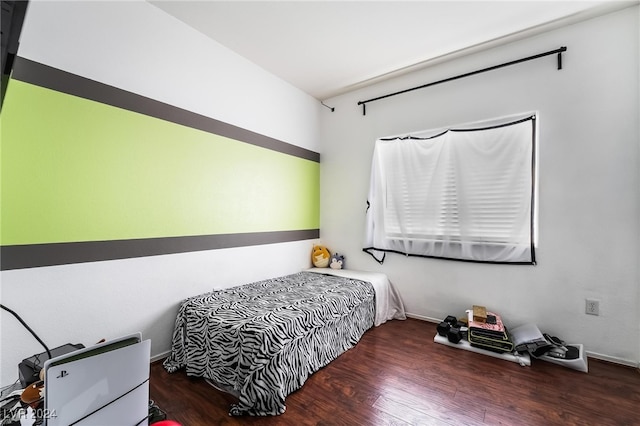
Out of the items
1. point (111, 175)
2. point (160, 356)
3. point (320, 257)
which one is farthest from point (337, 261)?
point (111, 175)

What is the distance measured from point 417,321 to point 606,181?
206 centimetres

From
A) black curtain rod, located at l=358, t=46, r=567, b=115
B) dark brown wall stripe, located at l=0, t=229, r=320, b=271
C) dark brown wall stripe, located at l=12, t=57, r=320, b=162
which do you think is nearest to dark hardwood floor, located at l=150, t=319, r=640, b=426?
dark brown wall stripe, located at l=0, t=229, r=320, b=271

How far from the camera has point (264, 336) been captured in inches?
66.2

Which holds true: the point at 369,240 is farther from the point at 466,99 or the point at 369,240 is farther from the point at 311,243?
the point at 466,99

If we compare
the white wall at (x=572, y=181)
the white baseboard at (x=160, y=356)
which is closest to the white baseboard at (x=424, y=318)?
the white wall at (x=572, y=181)

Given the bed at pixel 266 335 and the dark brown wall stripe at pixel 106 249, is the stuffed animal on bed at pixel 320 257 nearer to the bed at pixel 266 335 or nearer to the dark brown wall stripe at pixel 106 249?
the bed at pixel 266 335

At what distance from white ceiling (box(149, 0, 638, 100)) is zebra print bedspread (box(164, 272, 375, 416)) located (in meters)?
2.32

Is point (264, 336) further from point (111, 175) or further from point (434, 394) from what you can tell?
point (111, 175)

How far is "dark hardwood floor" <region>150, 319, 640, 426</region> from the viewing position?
1552 mm

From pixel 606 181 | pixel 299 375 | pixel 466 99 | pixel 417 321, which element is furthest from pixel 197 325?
pixel 606 181

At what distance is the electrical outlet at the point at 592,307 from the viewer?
2.20 m

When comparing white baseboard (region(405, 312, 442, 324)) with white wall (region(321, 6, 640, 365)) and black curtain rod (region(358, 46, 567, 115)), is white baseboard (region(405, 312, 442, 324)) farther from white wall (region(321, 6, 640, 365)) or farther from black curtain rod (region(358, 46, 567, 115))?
black curtain rod (region(358, 46, 567, 115))

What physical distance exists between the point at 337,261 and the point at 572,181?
243 centimetres

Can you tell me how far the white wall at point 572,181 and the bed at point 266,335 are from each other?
1175 millimetres
